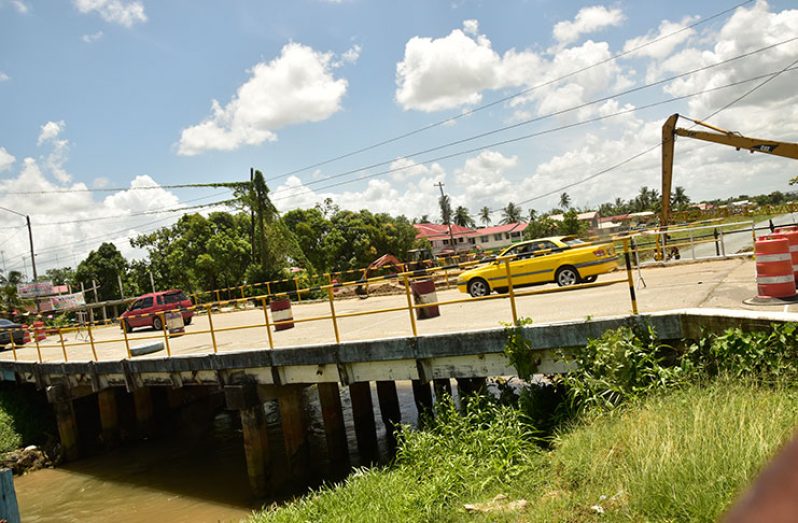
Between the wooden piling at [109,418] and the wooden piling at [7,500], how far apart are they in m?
13.4

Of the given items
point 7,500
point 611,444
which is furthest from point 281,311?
point 611,444

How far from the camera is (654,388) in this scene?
22.8 ft

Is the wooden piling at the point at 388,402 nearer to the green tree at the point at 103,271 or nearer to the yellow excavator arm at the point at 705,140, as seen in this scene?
the yellow excavator arm at the point at 705,140

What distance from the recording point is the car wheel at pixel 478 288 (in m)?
15.6

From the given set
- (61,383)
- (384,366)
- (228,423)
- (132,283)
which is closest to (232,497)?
(384,366)

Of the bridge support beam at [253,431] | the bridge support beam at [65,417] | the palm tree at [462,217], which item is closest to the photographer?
the bridge support beam at [253,431]

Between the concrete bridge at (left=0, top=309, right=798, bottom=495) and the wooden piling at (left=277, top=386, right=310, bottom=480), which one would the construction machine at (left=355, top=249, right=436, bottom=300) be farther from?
the wooden piling at (left=277, top=386, right=310, bottom=480)

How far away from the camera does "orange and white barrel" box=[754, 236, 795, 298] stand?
313 inches

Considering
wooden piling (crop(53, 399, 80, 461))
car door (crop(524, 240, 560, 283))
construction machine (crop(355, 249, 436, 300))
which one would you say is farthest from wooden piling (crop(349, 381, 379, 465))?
construction machine (crop(355, 249, 436, 300))

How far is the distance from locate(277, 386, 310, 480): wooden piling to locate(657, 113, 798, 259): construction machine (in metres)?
13.2

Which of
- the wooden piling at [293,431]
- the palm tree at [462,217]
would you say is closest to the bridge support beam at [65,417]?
the wooden piling at [293,431]

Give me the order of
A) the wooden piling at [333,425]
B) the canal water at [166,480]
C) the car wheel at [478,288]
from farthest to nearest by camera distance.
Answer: the car wheel at [478,288], the wooden piling at [333,425], the canal water at [166,480]

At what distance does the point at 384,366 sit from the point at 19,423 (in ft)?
50.2

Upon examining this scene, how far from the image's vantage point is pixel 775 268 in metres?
8.00
